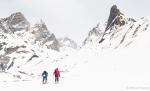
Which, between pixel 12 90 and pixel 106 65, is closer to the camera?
pixel 12 90

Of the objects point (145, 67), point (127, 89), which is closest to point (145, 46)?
point (145, 67)

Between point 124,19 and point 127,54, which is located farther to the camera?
point 124,19

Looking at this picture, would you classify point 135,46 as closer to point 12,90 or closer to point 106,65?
point 106,65

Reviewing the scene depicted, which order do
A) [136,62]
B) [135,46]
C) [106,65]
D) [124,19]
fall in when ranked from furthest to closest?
[124,19]
[135,46]
[106,65]
[136,62]

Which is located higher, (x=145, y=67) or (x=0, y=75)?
(x=0, y=75)

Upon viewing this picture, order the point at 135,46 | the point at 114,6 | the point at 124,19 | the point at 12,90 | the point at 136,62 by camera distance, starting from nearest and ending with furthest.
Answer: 1. the point at 12,90
2. the point at 136,62
3. the point at 135,46
4. the point at 124,19
5. the point at 114,6

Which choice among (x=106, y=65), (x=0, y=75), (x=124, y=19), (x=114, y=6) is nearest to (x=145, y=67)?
(x=106, y=65)

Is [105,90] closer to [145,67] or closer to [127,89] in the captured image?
[127,89]

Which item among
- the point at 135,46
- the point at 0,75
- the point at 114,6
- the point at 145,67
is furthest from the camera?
the point at 114,6

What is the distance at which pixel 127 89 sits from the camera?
29.9 meters

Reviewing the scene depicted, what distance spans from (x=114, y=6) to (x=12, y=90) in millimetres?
144033

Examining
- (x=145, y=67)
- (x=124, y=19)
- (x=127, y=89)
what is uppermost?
(x=124, y=19)

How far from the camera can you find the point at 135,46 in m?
66.4

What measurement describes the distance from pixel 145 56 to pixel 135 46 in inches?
491
